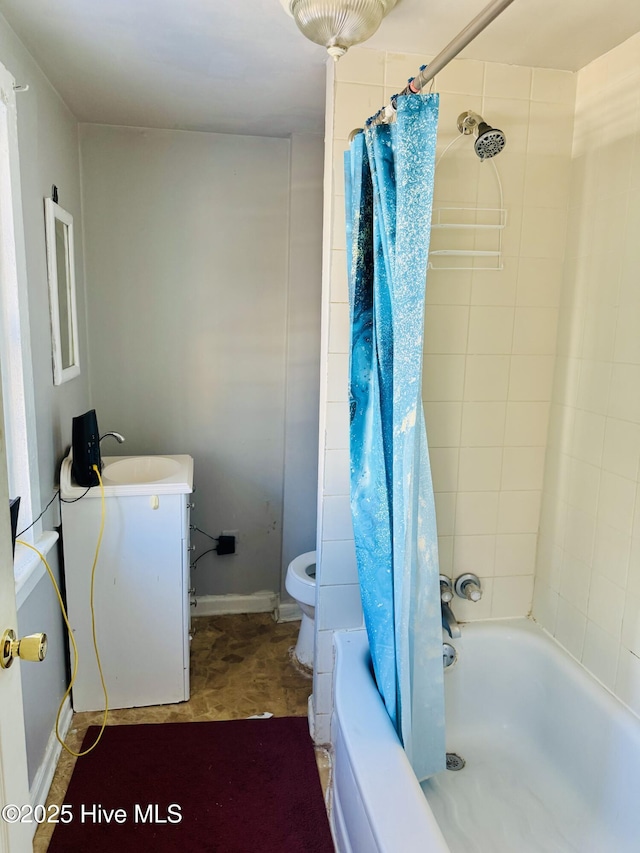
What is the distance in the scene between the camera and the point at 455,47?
115 cm

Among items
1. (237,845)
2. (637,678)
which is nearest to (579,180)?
(637,678)

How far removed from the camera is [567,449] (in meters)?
1.82

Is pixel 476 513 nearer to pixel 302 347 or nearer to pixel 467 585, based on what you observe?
pixel 467 585

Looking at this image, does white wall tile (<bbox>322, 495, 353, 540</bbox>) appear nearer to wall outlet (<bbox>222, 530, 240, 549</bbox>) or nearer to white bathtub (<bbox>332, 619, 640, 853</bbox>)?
white bathtub (<bbox>332, 619, 640, 853</bbox>)

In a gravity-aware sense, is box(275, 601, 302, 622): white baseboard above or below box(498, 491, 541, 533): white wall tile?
below

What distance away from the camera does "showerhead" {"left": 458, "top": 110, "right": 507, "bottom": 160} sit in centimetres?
150

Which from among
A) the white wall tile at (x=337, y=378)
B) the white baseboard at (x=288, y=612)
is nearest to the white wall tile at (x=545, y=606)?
the white wall tile at (x=337, y=378)

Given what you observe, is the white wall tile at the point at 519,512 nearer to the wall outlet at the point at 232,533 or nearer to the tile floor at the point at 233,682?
the tile floor at the point at 233,682

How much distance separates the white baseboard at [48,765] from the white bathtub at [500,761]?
90 cm

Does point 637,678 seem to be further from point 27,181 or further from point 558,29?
point 27,181

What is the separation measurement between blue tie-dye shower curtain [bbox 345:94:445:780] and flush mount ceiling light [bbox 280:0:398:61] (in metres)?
0.20

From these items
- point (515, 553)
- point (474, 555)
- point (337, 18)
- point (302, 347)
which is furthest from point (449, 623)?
point (337, 18)

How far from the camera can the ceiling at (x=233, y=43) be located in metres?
1.44

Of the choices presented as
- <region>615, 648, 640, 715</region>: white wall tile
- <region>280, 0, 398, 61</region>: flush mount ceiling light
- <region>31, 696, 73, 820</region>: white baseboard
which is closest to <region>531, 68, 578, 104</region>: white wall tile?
<region>280, 0, 398, 61</region>: flush mount ceiling light
